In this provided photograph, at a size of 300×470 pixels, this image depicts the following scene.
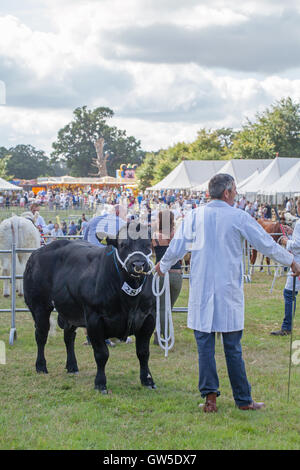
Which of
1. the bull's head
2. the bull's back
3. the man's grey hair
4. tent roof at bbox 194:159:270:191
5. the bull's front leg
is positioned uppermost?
tent roof at bbox 194:159:270:191

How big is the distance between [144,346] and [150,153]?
73193mm

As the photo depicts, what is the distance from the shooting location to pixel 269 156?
2331 inches

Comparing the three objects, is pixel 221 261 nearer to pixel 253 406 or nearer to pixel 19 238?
pixel 253 406

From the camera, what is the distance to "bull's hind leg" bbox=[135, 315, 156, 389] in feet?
20.1

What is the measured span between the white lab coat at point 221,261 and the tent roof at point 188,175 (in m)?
38.5

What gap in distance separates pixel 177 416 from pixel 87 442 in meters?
1.01

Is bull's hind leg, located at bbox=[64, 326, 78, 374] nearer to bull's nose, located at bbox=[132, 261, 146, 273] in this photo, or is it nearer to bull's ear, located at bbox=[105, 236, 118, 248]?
bull's ear, located at bbox=[105, 236, 118, 248]

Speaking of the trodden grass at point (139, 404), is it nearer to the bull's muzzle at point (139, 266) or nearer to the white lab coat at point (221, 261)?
the white lab coat at point (221, 261)

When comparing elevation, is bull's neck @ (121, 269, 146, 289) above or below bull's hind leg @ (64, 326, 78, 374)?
above

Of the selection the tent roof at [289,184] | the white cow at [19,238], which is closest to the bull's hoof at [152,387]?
the white cow at [19,238]

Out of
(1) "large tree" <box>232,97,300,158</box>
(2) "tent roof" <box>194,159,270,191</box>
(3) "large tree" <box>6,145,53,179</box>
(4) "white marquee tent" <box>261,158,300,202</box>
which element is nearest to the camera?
(4) "white marquee tent" <box>261,158,300,202</box>

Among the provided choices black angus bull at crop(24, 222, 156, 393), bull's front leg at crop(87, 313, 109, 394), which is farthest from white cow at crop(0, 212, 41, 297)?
bull's front leg at crop(87, 313, 109, 394)

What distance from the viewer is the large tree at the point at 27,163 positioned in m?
127
